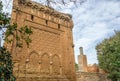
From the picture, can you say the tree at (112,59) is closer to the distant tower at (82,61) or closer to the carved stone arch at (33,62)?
the distant tower at (82,61)

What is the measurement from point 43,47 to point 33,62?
181 cm

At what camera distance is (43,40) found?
15445 mm

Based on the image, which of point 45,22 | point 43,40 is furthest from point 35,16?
point 43,40

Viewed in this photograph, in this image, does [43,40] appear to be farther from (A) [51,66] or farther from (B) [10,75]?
(B) [10,75]

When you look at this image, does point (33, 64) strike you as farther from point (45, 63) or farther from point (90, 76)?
point (90, 76)

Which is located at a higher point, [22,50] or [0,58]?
[22,50]

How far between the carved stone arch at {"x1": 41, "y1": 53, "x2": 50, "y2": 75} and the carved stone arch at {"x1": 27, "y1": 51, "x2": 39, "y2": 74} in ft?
1.86

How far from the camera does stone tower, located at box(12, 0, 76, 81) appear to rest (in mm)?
13578

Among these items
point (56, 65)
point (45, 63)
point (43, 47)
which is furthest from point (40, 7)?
point (56, 65)

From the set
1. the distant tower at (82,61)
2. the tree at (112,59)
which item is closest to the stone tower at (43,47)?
the tree at (112,59)

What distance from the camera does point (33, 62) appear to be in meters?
14.1

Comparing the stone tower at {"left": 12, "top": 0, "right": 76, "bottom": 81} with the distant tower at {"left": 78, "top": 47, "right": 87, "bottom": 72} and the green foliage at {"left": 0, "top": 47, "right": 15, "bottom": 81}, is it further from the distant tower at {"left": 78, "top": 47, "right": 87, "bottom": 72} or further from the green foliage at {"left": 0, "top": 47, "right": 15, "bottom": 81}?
the distant tower at {"left": 78, "top": 47, "right": 87, "bottom": 72}

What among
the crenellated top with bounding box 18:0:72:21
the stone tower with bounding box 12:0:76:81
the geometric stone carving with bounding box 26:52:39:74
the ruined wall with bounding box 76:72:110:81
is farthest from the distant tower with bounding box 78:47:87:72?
the geometric stone carving with bounding box 26:52:39:74

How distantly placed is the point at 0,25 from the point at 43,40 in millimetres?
10243
